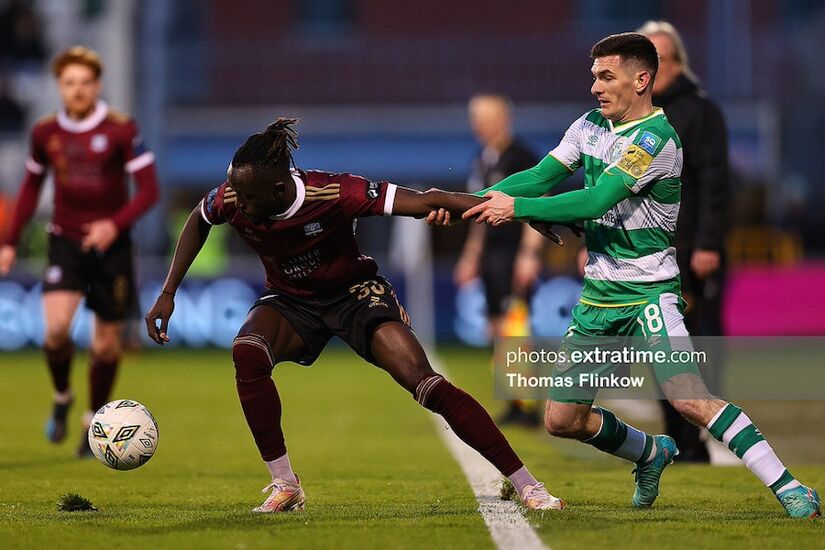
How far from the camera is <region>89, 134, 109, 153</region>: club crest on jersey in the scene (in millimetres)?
9562

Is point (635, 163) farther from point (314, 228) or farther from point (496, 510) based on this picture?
point (496, 510)

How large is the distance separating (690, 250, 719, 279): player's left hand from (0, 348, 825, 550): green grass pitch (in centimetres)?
112

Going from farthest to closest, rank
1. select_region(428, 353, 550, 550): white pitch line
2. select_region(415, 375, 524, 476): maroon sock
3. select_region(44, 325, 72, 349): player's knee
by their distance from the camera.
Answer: select_region(44, 325, 72, 349): player's knee < select_region(415, 375, 524, 476): maroon sock < select_region(428, 353, 550, 550): white pitch line

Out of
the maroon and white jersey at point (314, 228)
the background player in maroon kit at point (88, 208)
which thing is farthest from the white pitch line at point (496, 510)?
the background player in maroon kit at point (88, 208)

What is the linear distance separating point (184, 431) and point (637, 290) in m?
5.35

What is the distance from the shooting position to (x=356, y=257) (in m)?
6.79

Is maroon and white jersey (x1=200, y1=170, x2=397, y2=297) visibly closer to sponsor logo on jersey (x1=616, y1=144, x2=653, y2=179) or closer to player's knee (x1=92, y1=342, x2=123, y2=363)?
sponsor logo on jersey (x1=616, y1=144, x2=653, y2=179)

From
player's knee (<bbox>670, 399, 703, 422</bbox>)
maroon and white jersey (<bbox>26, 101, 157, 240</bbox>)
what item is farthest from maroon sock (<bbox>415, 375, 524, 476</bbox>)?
maroon and white jersey (<bbox>26, 101, 157, 240</bbox>)

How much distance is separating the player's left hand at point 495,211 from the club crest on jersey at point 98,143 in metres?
3.88

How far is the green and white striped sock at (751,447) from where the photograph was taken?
6238 mm

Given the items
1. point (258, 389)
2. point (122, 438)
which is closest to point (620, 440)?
point (258, 389)

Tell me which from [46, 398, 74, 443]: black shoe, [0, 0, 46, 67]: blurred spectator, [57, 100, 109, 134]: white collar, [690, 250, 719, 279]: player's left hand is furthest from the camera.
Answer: [0, 0, 46, 67]: blurred spectator

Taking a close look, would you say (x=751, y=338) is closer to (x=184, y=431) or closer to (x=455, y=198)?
(x=184, y=431)

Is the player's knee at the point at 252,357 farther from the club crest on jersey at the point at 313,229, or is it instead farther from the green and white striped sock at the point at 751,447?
the green and white striped sock at the point at 751,447
